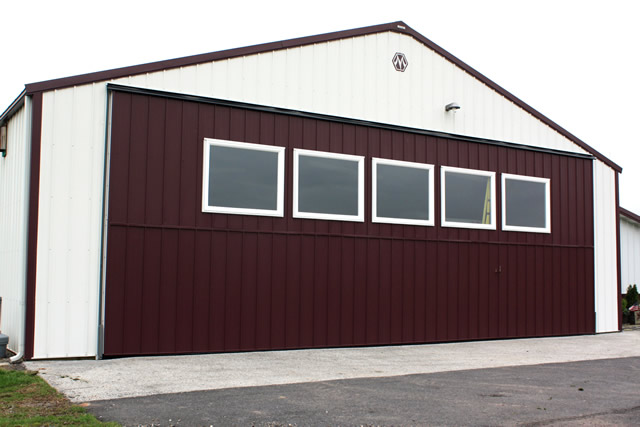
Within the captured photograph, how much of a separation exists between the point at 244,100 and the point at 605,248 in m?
8.57

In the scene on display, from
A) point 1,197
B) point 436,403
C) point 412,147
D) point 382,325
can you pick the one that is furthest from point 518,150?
point 1,197

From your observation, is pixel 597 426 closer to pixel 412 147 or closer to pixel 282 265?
pixel 282 265

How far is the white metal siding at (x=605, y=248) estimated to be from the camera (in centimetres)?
1371

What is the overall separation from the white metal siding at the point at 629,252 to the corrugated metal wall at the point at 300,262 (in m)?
4.33

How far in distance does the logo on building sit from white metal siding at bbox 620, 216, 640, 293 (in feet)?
28.4

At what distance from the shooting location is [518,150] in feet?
42.2

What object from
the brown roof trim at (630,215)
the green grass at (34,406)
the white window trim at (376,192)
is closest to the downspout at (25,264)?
the green grass at (34,406)

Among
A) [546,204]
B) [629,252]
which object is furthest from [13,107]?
[629,252]

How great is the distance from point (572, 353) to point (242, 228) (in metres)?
5.62

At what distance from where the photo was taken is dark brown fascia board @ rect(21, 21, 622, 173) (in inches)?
342

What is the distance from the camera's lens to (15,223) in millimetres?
9398

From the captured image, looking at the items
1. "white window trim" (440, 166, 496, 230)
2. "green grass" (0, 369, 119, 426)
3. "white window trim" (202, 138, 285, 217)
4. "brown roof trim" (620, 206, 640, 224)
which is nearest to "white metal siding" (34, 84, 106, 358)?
"green grass" (0, 369, 119, 426)

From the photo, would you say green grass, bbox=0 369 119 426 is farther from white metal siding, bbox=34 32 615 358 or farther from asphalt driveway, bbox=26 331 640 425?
white metal siding, bbox=34 32 615 358

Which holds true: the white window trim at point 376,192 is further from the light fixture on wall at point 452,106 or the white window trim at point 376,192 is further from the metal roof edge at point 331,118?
the light fixture on wall at point 452,106
